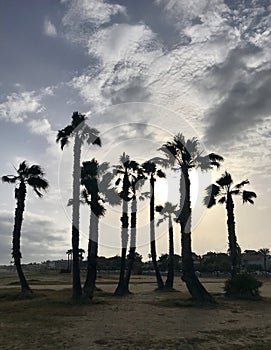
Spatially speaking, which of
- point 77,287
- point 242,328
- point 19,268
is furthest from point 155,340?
point 19,268

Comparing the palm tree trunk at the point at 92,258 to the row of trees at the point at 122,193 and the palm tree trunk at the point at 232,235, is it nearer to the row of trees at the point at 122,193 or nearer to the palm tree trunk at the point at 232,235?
the row of trees at the point at 122,193

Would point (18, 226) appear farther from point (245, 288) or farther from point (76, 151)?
point (245, 288)

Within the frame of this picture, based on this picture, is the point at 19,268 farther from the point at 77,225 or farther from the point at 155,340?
the point at 155,340

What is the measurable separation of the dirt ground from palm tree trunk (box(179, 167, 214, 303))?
105 centimetres

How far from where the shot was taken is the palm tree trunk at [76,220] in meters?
28.0

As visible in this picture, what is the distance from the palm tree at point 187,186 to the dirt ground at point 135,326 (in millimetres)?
1387

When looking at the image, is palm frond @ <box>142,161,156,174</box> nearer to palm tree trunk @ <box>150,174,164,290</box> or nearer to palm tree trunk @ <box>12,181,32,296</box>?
palm tree trunk @ <box>150,174,164,290</box>

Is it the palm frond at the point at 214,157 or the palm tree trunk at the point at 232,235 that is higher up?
the palm frond at the point at 214,157

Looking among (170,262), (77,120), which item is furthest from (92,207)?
(170,262)

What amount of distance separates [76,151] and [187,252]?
32.9 feet

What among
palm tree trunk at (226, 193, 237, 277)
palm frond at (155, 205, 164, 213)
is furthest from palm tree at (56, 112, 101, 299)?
palm frond at (155, 205, 164, 213)

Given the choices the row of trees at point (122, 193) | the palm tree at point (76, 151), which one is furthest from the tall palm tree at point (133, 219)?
the palm tree at point (76, 151)

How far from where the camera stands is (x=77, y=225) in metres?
28.9

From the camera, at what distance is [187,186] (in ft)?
97.5
